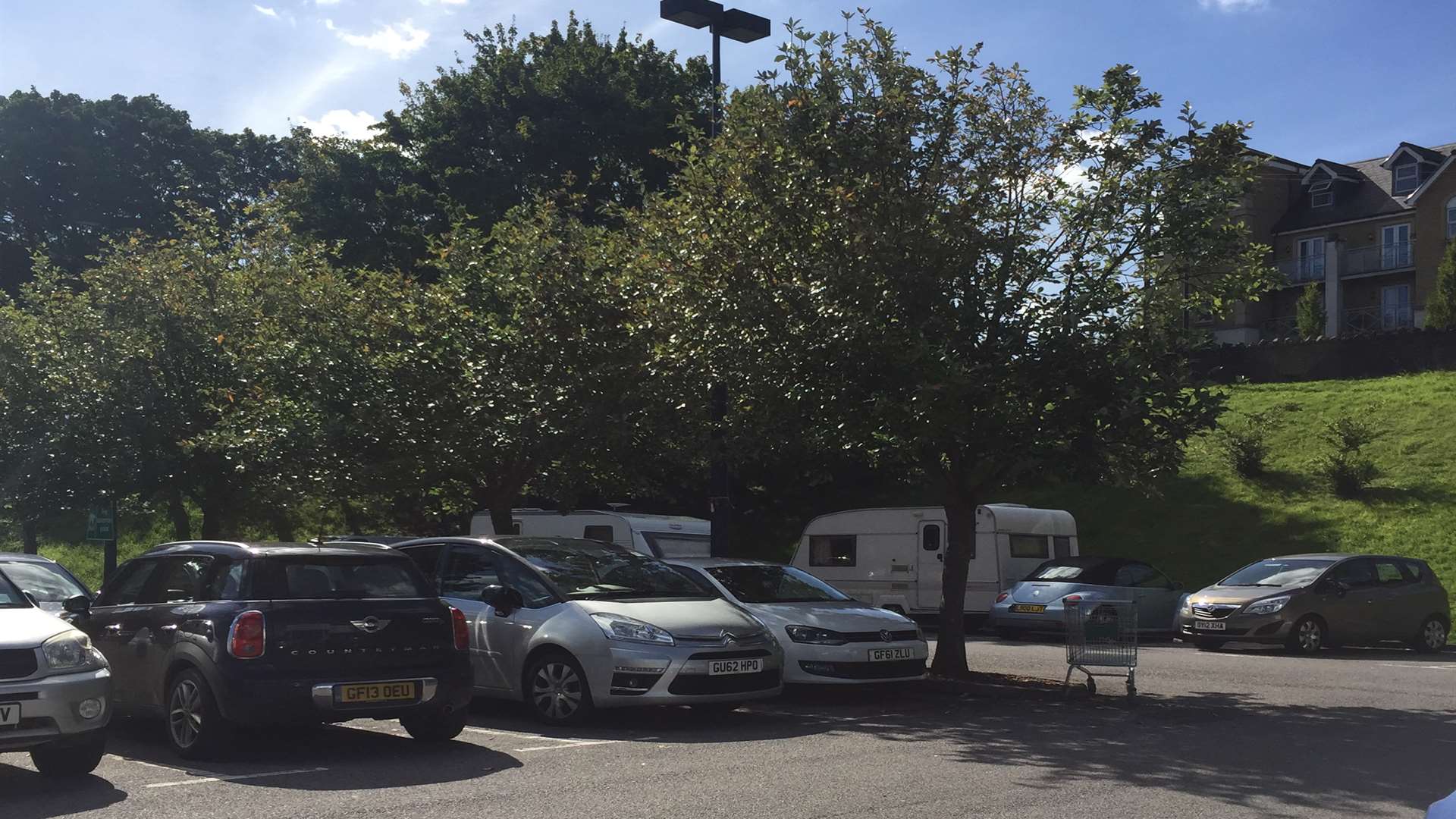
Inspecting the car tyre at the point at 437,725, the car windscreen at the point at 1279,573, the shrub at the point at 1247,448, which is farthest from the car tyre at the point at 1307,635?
the car tyre at the point at 437,725

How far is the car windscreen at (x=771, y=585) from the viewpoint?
13.5m

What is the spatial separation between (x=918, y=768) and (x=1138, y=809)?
1738 millimetres

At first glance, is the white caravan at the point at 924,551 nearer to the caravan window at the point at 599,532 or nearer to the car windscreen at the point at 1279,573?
the car windscreen at the point at 1279,573

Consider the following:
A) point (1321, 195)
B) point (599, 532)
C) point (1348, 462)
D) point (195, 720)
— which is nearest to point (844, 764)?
point (195, 720)

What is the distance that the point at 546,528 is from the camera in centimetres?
2370

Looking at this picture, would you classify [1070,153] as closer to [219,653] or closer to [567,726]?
[567,726]

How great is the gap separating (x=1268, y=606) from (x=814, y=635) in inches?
368

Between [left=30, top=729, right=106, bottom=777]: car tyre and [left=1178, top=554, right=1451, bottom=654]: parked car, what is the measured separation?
15610 millimetres

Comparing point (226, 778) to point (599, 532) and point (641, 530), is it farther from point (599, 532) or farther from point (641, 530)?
point (599, 532)

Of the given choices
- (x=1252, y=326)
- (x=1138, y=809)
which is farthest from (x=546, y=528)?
(x=1252, y=326)

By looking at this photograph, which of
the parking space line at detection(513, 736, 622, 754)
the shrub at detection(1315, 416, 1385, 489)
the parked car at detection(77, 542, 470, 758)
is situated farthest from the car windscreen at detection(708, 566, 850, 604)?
the shrub at detection(1315, 416, 1385, 489)

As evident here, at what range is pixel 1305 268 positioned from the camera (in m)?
55.0

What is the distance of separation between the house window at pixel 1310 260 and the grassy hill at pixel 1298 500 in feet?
62.7

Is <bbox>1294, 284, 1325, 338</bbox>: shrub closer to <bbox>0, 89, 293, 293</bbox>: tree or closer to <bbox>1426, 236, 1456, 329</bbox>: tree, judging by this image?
<bbox>1426, 236, 1456, 329</bbox>: tree
